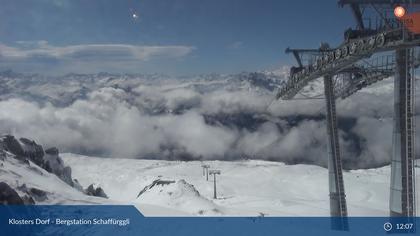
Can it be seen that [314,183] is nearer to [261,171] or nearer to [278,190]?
[278,190]

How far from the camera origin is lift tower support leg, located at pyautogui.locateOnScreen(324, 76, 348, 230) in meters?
39.3

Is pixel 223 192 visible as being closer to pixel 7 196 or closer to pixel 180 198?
pixel 180 198

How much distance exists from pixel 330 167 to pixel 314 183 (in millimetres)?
128346

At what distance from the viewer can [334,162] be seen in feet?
130

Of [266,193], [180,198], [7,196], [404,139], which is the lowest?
[266,193]

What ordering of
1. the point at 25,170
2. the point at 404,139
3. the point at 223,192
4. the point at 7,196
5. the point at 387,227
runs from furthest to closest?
the point at 223,192, the point at 25,170, the point at 7,196, the point at 404,139, the point at 387,227

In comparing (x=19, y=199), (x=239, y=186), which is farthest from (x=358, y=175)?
(x=19, y=199)

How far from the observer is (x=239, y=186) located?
6240 inches

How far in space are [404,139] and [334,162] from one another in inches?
541

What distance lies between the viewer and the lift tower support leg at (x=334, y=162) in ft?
129

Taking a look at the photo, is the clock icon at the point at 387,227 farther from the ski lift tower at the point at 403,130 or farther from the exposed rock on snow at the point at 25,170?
the exposed rock on snow at the point at 25,170

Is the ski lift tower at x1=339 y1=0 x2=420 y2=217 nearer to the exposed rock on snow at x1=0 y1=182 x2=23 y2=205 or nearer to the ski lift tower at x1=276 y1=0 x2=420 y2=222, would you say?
the ski lift tower at x1=276 y1=0 x2=420 y2=222

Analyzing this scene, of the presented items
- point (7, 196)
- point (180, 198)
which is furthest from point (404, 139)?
point (180, 198)

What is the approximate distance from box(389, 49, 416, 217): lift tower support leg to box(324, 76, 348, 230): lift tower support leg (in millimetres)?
12464
